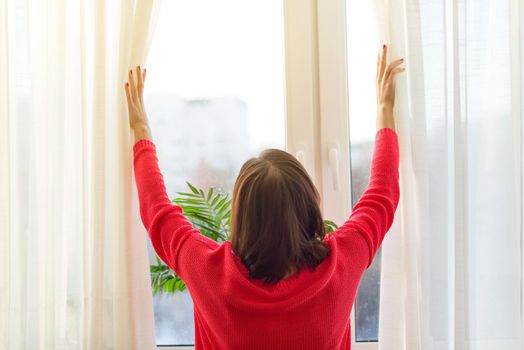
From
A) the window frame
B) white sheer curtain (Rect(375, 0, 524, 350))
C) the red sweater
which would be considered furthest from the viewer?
the window frame

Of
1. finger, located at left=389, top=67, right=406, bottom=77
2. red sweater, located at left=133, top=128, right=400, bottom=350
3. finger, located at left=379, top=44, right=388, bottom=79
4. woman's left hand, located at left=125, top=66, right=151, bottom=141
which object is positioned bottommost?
red sweater, located at left=133, top=128, right=400, bottom=350

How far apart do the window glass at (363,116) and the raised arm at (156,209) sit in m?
0.57

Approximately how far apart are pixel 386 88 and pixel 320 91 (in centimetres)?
25

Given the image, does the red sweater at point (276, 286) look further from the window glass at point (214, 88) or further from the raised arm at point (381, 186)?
the window glass at point (214, 88)

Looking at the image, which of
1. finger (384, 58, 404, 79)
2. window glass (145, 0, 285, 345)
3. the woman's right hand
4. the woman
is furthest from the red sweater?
window glass (145, 0, 285, 345)

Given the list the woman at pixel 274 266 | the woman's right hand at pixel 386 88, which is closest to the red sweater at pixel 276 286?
the woman at pixel 274 266

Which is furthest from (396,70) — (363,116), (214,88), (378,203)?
(214,88)

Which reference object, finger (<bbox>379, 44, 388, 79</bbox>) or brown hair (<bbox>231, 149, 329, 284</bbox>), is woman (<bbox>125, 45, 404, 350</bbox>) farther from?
finger (<bbox>379, 44, 388, 79</bbox>)

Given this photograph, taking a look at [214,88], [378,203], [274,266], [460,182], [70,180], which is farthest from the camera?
[214,88]

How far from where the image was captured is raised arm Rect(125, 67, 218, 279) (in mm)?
1533

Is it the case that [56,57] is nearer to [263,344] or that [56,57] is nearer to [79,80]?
[79,80]

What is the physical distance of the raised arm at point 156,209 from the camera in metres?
1.53

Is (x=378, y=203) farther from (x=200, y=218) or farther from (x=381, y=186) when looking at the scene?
(x=200, y=218)

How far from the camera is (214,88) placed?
1.99 m
